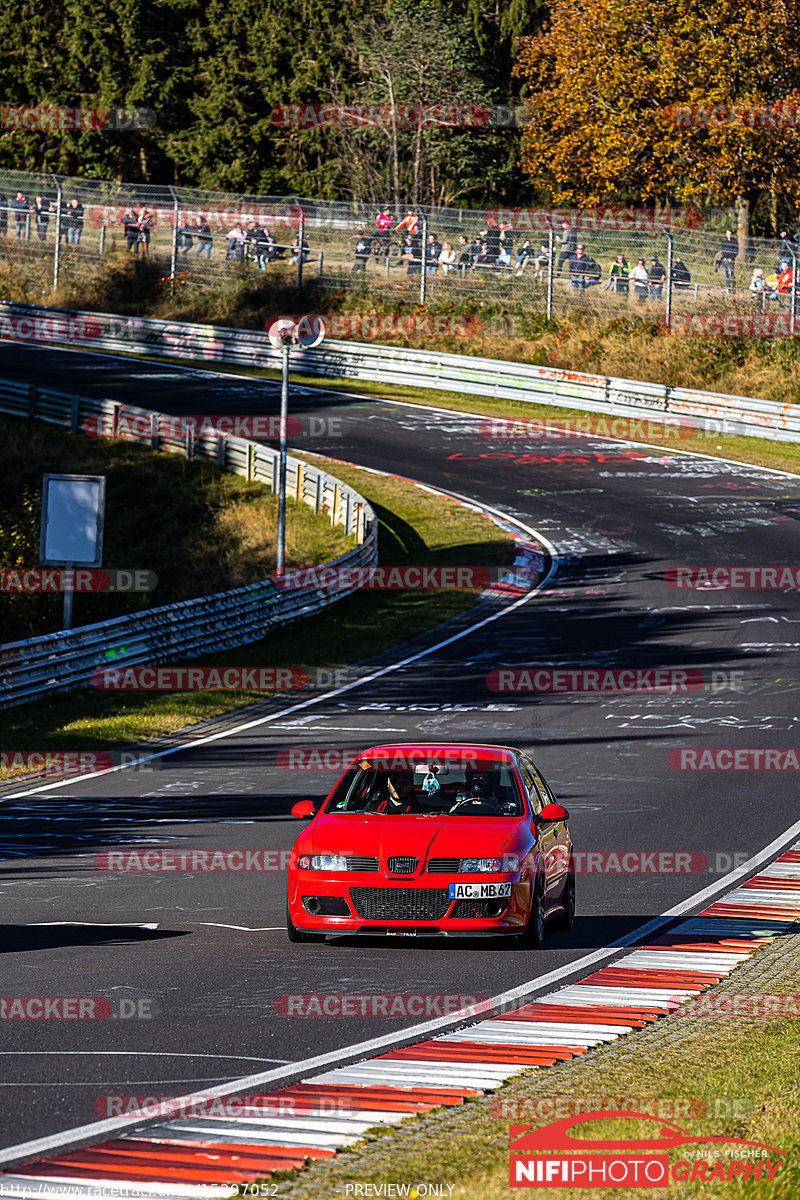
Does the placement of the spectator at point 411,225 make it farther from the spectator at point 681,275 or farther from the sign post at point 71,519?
the sign post at point 71,519

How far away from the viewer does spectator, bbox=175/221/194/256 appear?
185ft

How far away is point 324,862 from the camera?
10102 millimetres

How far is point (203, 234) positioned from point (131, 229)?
299cm

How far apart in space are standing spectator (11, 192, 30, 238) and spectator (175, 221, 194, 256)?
5.80m

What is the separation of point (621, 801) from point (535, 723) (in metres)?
4.57

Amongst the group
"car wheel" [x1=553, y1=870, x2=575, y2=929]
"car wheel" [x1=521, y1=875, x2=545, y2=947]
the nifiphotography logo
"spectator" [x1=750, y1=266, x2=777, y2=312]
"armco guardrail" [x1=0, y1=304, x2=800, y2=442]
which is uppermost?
"spectator" [x1=750, y1=266, x2=777, y2=312]

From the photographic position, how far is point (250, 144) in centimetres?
7631

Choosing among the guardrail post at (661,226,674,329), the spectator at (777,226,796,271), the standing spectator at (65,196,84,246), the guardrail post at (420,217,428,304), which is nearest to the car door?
the spectator at (777,226,796,271)

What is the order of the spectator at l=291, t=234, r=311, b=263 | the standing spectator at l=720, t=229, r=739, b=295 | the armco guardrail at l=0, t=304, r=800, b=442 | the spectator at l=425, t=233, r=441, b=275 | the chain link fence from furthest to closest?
the spectator at l=291, t=234, r=311, b=263 < the spectator at l=425, t=233, r=441, b=275 < the chain link fence < the standing spectator at l=720, t=229, r=739, b=295 < the armco guardrail at l=0, t=304, r=800, b=442

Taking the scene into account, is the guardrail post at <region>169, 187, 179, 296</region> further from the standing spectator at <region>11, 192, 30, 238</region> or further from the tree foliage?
the tree foliage

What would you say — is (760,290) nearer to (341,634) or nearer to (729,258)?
(729,258)

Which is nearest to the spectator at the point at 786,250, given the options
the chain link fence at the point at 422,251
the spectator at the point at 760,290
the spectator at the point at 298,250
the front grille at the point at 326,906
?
the chain link fence at the point at 422,251

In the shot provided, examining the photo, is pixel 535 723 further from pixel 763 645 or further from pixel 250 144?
pixel 250 144

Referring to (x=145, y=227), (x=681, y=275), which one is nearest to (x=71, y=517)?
(x=681, y=275)
